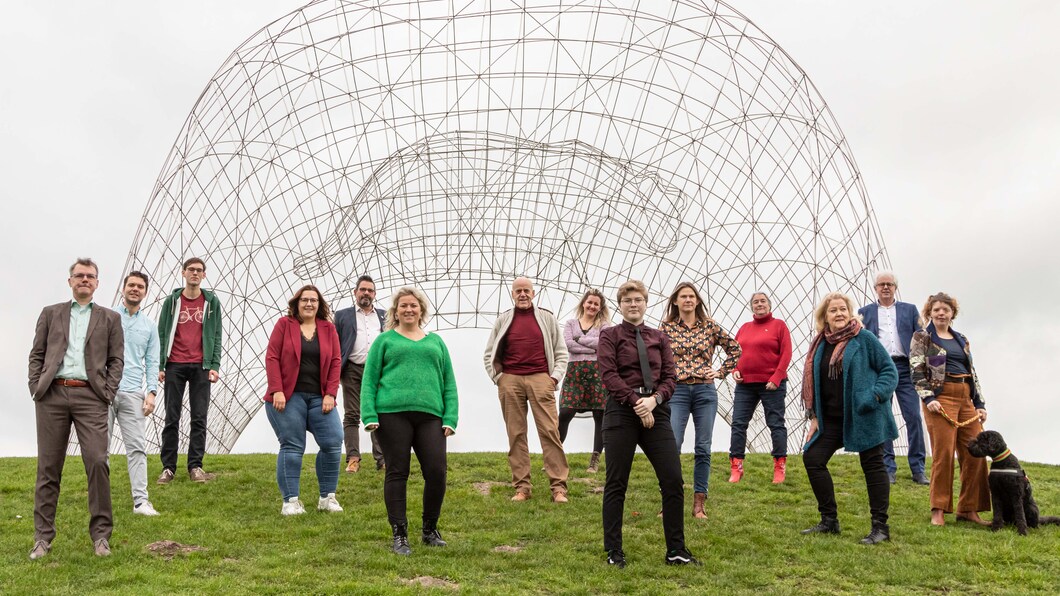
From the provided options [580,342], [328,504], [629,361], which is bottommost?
[328,504]

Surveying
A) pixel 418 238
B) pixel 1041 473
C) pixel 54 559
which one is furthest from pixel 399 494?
pixel 418 238

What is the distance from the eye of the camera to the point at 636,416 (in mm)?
6559

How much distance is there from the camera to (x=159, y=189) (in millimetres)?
15883

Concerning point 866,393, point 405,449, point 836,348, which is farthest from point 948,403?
point 405,449

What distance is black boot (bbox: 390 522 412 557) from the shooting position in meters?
7.02

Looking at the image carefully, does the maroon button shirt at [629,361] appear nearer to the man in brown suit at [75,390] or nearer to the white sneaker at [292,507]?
the white sneaker at [292,507]

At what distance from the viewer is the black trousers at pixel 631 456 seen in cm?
654

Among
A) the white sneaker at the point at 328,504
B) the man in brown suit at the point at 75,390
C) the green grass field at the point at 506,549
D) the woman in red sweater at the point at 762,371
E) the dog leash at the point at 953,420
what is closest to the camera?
the green grass field at the point at 506,549

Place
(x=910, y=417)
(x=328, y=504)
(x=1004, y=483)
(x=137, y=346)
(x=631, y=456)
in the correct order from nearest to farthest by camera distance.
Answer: (x=631, y=456), (x=1004, y=483), (x=137, y=346), (x=328, y=504), (x=910, y=417)

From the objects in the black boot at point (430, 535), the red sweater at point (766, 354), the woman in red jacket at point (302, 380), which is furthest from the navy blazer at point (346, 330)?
the red sweater at point (766, 354)

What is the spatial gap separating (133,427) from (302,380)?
1.68 meters

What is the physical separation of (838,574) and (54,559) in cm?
580

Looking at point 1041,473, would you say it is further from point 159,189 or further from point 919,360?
point 159,189

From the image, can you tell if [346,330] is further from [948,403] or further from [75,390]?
[948,403]
